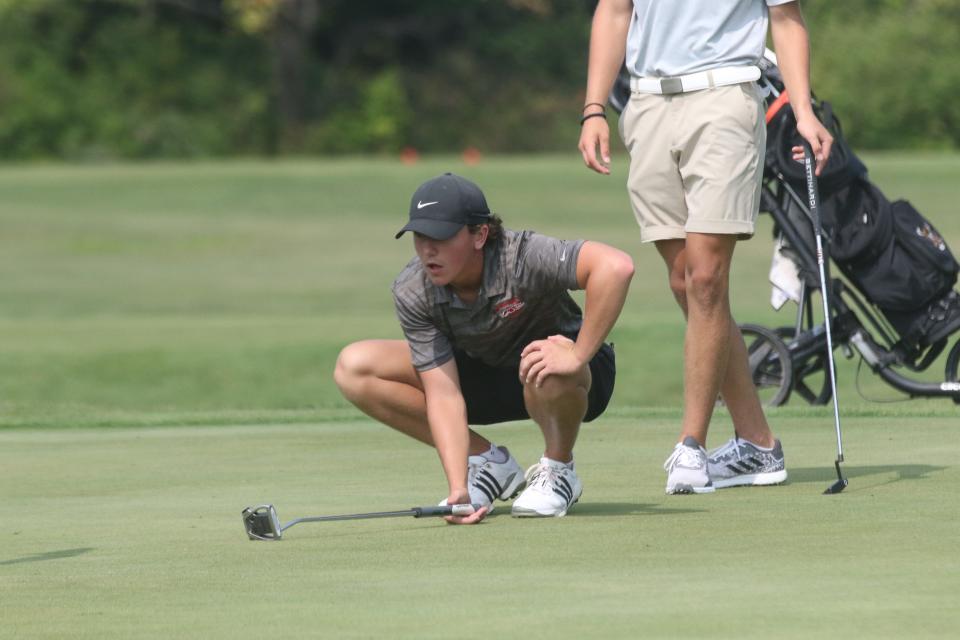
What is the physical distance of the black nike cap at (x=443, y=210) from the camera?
4.75m

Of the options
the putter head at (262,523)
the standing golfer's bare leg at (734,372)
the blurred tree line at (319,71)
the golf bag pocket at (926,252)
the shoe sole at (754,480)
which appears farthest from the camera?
the blurred tree line at (319,71)

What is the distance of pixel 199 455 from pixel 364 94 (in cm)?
3751

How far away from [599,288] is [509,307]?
0.33m

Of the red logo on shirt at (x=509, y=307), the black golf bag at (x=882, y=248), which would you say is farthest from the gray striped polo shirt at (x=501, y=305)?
the black golf bag at (x=882, y=248)

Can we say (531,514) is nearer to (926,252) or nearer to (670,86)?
(670,86)

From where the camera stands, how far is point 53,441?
7703mm

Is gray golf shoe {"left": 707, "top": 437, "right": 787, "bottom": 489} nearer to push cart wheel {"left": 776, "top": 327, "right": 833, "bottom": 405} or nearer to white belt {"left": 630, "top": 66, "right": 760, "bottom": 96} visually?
white belt {"left": 630, "top": 66, "right": 760, "bottom": 96}

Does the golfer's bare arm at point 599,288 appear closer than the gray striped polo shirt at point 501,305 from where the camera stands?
Yes

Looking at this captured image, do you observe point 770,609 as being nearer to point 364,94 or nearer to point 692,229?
point 692,229

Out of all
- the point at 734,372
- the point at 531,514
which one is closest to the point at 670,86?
the point at 734,372

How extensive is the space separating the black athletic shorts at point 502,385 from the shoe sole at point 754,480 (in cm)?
42

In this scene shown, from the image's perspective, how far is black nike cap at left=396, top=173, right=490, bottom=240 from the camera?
4.75 m

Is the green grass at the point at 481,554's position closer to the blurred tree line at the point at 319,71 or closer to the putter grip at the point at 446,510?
the putter grip at the point at 446,510

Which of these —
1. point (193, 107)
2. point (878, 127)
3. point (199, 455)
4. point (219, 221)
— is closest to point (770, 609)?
point (199, 455)
